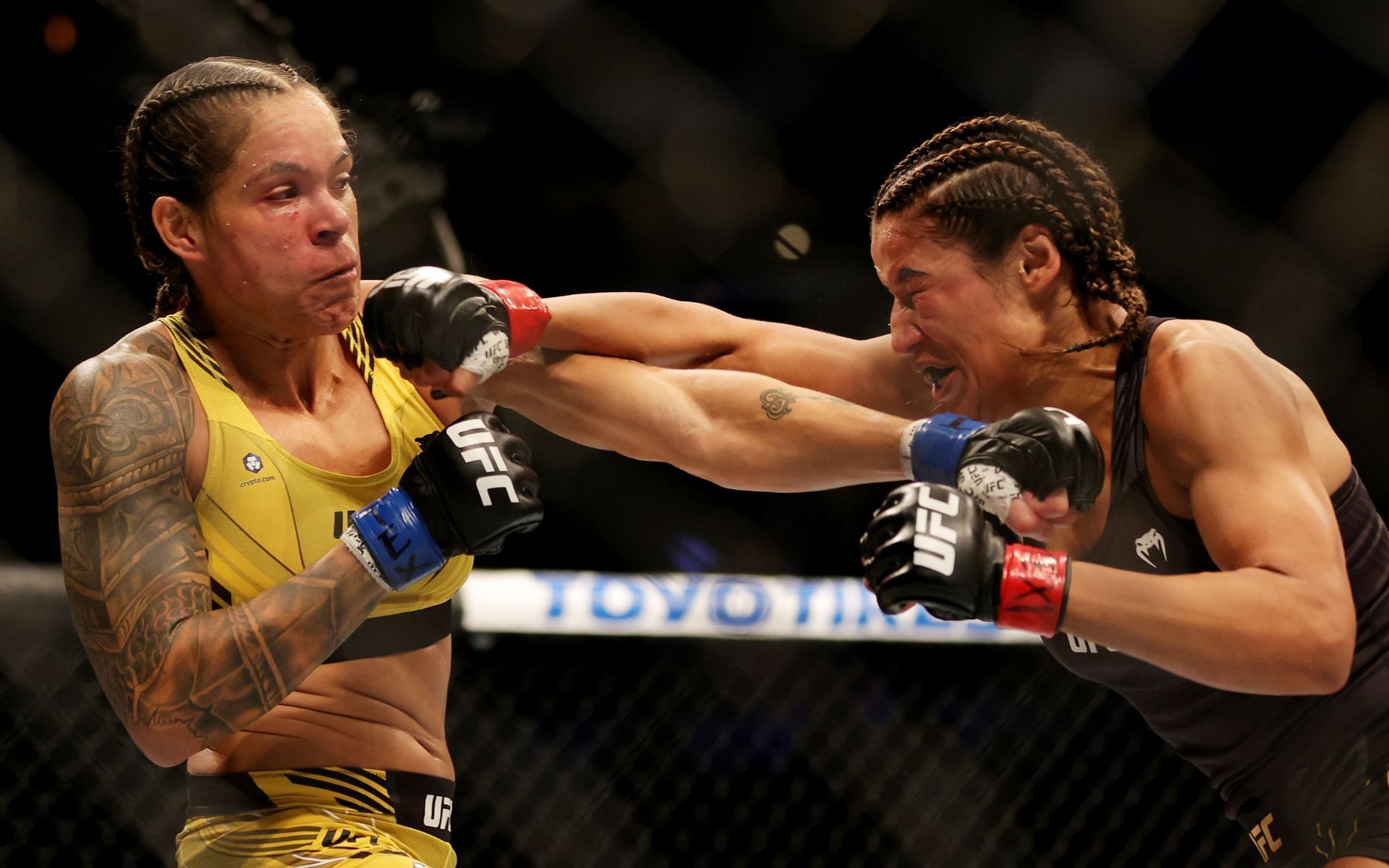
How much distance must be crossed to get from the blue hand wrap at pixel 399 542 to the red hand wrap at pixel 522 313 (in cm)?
37

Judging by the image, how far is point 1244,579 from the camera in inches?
A: 53.6

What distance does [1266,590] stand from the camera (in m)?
1.35

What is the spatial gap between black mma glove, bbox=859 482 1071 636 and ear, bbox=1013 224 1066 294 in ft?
1.71

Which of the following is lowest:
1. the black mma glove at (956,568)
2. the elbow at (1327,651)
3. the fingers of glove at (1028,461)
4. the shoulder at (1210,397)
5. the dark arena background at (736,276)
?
the dark arena background at (736,276)

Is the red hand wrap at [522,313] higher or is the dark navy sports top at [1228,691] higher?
the dark navy sports top at [1228,691]

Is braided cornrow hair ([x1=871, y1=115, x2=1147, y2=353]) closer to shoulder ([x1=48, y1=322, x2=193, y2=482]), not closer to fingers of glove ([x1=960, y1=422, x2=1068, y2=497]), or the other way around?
fingers of glove ([x1=960, y1=422, x2=1068, y2=497])

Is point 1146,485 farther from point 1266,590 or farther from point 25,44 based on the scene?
point 25,44

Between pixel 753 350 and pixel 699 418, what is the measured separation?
24 centimetres

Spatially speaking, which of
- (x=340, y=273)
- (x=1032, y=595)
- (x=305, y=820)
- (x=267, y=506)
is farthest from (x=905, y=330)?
(x=305, y=820)

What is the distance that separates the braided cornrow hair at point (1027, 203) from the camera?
179 centimetres

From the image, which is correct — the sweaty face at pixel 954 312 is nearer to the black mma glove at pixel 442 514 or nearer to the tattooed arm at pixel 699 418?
the tattooed arm at pixel 699 418

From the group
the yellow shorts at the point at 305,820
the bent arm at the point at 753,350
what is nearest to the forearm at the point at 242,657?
the yellow shorts at the point at 305,820

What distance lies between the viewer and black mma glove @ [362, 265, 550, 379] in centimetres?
151

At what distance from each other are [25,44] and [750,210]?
2.13 m
